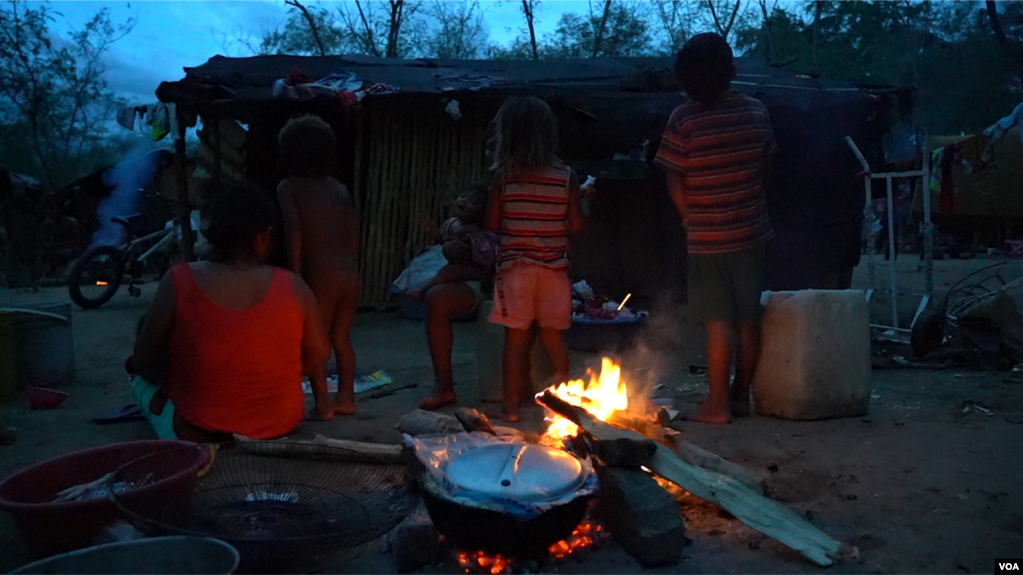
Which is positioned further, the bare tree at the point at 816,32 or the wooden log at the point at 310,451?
the bare tree at the point at 816,32

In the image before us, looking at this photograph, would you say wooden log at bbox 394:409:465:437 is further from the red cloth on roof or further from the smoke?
the smoke

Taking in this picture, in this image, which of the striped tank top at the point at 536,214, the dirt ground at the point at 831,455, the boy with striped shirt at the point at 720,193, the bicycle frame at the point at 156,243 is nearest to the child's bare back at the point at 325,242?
the dirt ground at the point at 831,455

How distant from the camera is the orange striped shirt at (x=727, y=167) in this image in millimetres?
4145

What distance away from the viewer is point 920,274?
43.7 ft

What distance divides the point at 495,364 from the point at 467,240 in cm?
88

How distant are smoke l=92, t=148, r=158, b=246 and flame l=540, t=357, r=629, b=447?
15.7m

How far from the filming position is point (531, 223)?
4188 millimetres

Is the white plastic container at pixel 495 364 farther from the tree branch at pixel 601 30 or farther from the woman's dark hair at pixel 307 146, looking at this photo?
the tree branch at pixel 601 30

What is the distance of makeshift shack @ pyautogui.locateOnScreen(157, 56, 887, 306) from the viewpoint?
7.58 metres

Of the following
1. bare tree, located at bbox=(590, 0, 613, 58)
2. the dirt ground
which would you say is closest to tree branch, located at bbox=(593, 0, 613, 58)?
bare tree, located at bbox=(590, 0, 613, 58)

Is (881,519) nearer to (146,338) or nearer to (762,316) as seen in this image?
(762,316)

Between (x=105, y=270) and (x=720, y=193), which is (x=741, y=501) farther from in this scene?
(x=105, y=270)

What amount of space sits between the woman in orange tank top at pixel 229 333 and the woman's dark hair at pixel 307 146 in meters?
1.18

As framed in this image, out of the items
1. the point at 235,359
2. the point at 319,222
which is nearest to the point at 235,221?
the point at 235,359
